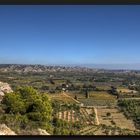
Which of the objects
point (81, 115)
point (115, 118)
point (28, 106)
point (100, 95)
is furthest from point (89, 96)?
point (28, 106)

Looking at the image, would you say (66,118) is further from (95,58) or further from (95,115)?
(95,58)

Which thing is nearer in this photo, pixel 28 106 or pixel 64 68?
pixel 64 68

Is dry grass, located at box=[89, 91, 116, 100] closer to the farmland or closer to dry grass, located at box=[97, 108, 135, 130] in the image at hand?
the farmland

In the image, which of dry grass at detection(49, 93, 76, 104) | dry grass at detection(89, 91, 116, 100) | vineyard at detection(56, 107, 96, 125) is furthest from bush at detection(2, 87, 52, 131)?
dry grass at detection(89, 91, 116, 100)

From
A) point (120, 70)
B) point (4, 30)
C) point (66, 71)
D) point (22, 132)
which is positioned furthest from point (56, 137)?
point (4, 30)

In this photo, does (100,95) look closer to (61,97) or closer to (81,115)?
(81,115)

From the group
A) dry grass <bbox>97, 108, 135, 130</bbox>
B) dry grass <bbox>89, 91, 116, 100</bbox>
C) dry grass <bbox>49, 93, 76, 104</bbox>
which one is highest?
dry grass <bbox>89, 91, 116, 100</bbox>

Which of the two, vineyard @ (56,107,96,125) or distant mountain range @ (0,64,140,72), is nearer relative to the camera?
distant mountain range @ (0,64,140,72)

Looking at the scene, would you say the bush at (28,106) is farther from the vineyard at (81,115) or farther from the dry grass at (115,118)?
the dry grass at (115,118)

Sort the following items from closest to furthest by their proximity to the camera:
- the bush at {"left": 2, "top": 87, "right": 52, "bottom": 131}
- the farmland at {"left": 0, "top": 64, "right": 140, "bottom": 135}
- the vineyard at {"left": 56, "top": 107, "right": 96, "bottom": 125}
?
the farmland at {"left": 0, "top": 64, "right": 140, "bottom": 135}
the vineyard at {"left": 56, "top": 107, "right": 96, "bottom": 125}
the bush at {"left": 2, "top": 87, "right": 52, "bottom": 131}

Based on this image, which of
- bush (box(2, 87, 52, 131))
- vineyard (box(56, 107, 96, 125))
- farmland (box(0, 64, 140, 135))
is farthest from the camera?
bush (box(2, 87, 52, 131))

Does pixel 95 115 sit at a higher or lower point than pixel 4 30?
lower
